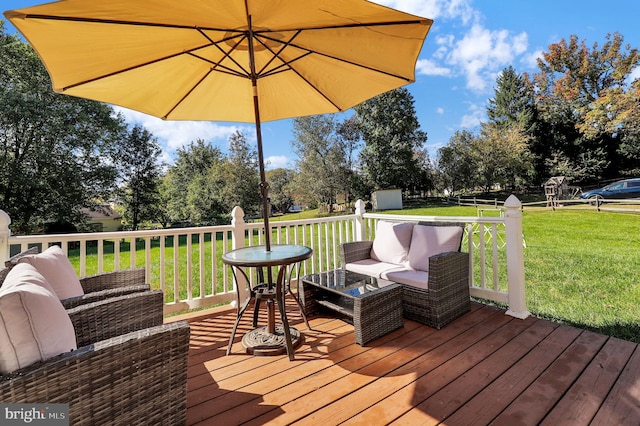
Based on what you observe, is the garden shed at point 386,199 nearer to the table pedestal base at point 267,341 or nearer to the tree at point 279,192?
the tree at point 279,192

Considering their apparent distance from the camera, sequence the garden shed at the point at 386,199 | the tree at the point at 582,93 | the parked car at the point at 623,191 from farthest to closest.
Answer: the garden shed at the point at 386,199
the tree at the point at 582,93
the parked car at the point at 623,191

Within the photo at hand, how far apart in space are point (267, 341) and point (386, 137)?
71.7 feet

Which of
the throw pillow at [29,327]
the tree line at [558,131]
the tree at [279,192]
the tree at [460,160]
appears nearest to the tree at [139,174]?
the tree at [279,192]

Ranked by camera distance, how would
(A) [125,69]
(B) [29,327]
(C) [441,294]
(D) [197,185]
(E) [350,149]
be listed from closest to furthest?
1. (B) [29,327]
2. (A) [125,69]
3. (C) [441,294]
4. (D) [197,185]
5. (E) [350,149]

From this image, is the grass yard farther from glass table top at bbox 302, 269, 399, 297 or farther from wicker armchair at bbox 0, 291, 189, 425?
wicker armchair at bbox 0, 291, 189, 425

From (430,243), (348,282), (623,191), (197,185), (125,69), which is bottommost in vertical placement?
(348,282)

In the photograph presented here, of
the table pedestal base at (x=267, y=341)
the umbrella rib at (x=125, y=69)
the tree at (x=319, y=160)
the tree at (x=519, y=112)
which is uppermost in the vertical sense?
the tree at (x=519, y=112)

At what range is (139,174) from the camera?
17578mm

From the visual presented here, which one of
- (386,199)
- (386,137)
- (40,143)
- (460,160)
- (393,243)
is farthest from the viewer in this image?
(460,160)

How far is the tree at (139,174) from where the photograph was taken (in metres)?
17.1

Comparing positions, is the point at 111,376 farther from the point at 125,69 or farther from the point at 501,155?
the point at 501,155

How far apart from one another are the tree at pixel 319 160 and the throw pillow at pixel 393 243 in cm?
1682

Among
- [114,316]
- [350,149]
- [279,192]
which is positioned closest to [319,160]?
[350,149]

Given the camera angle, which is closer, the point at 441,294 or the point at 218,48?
the point at 218,48
